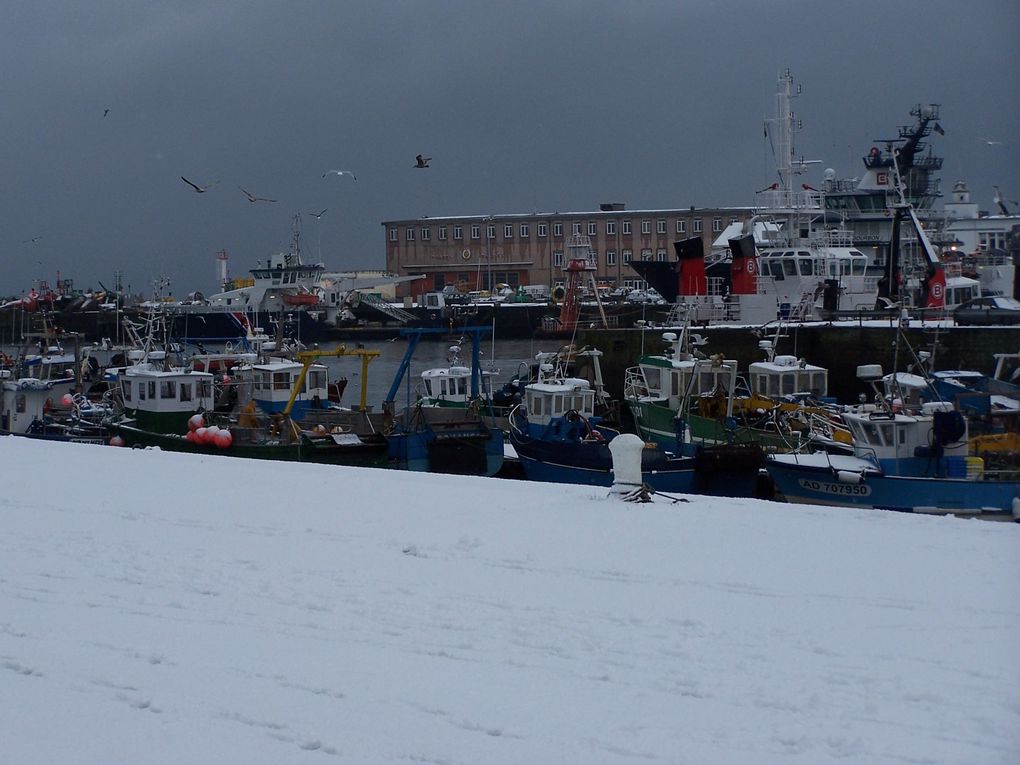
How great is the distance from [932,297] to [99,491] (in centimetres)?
2918

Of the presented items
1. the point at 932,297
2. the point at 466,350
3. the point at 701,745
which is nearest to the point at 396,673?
the point at 701,745

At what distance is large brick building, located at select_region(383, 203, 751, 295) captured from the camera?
73.4m

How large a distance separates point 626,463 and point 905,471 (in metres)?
6.06

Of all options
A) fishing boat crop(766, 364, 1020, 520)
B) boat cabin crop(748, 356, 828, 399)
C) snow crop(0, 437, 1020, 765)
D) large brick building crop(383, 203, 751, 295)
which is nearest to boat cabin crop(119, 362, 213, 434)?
boat cabin crop(748, 356, 828, 399)

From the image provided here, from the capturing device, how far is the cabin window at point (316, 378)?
21.6m

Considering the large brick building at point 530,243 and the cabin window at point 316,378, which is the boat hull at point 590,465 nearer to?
the cabin window at point 316,378

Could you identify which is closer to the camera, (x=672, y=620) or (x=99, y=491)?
(x=672, y=620)

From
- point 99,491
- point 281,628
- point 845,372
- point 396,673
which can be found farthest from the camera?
point 845,372

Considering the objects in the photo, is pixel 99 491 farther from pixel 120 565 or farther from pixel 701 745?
pixel 701 745

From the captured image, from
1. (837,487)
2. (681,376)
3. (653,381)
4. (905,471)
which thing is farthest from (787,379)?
(837,487)

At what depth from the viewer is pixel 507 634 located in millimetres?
5711

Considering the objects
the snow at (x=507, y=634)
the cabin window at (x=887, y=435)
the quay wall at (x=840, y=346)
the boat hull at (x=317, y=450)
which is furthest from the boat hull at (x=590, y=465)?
the quay wall at (x=840, y=346)

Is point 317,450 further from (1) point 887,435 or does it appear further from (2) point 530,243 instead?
(2) point 530,243

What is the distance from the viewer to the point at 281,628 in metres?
5.88
